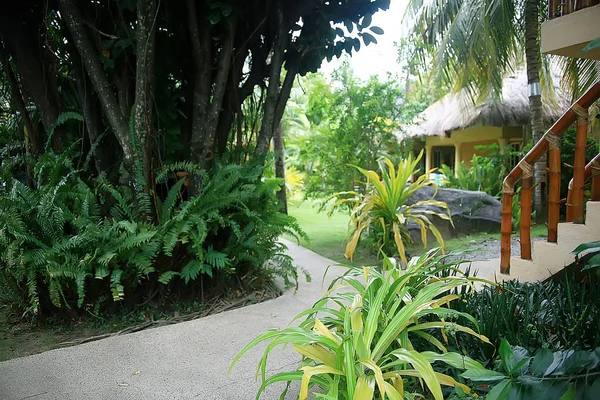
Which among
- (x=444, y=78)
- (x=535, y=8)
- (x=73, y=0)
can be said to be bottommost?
(x=73, y=0)

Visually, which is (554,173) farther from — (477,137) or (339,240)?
(477,137)

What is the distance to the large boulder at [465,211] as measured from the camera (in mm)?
7641

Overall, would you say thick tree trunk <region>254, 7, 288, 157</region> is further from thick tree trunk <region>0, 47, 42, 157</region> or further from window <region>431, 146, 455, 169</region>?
window <region>431, 146, 455, 169</region>

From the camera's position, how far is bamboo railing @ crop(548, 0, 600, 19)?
3.39 meters

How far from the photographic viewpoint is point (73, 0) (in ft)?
13.1

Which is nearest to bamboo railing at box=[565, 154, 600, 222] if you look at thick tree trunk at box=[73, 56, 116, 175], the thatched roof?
thick tree trunk at box=[73, 56, 116, 175]

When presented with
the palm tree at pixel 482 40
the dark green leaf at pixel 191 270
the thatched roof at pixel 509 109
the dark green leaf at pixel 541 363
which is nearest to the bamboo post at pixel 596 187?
the dark green leaf at pixel 541 363

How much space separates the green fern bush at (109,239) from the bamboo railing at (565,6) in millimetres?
3036

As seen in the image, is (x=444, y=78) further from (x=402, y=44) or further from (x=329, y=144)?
(x=329, y=144)

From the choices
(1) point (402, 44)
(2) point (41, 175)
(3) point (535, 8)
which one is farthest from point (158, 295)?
(1) point (402, 44)

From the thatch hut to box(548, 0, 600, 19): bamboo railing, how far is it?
17.5ft

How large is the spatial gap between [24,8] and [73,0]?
2.76 ft

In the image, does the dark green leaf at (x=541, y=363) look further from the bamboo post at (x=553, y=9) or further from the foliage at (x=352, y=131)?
the foliage at (x=352, y=131)

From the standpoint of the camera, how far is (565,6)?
3.56m
